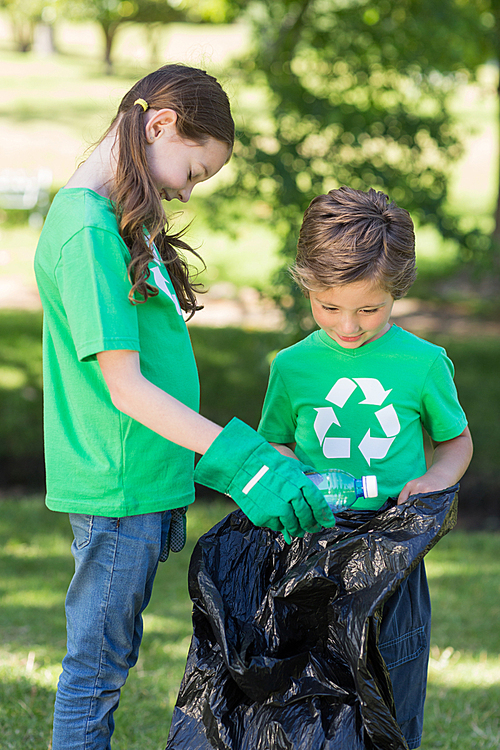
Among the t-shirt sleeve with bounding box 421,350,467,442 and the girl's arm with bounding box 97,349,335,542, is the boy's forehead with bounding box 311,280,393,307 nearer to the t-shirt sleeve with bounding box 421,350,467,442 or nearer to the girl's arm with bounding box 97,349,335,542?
the t-shirt sleeve with bounding box 421,350,467,442

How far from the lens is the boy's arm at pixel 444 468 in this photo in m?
1.67

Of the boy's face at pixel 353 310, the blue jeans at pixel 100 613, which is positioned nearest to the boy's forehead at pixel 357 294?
the boy's face at pixel 353 310

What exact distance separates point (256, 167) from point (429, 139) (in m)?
1.36

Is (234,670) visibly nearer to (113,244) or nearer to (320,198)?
(113,244)

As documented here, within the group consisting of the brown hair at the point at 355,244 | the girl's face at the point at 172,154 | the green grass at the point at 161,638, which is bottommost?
the green grass at the point at 161,638

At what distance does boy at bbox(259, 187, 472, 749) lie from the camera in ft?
5.53

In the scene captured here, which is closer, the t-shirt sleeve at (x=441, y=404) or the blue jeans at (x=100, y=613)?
the blue jeans at (x=100, y=613)

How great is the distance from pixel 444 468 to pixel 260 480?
1.75ft

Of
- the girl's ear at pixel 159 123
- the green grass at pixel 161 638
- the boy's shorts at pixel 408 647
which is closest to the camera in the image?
the girl's ear at pixel 159 123

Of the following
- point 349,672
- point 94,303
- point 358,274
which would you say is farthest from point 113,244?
point 349,672

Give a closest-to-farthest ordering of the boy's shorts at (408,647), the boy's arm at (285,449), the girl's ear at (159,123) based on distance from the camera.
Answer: the girl's ear at (159,123) < the boy's shorts at (408,647) < the boy's arm at (285,449)

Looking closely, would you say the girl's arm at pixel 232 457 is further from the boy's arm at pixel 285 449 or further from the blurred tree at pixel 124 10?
the blurred tree at pixel 124 10

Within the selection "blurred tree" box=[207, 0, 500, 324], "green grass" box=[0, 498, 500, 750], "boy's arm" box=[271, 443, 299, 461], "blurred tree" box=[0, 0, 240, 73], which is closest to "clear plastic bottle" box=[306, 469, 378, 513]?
"boy's arm" box=[271, 443, 299, 461]

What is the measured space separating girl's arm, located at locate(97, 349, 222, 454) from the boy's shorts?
59 cm
